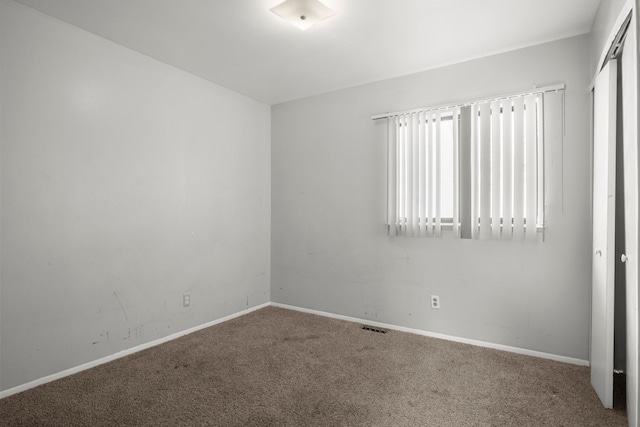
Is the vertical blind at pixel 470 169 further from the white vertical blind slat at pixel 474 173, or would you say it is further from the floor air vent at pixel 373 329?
the floor air vent at pixel 373 329

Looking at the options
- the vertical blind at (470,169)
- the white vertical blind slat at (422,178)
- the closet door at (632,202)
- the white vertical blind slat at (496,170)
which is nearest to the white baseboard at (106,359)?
the vertical blind at (470,169)

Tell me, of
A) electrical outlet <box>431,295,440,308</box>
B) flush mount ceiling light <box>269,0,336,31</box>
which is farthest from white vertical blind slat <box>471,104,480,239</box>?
flush mount ceiling light <box>269,0,336,31</box>

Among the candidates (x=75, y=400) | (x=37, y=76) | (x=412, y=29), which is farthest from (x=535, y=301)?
(x=37, y=76)

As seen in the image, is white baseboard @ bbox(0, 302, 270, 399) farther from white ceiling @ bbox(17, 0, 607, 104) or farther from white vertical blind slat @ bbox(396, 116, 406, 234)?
white ceiling @ bbox(17, 0, 607, 104)

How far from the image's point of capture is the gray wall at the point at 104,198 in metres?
2.28

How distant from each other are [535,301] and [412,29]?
7.76 ft

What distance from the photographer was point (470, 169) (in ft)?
9.97

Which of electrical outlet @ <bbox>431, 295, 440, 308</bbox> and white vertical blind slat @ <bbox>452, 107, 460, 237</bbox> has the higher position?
white vertical blind slat @ <bbox>452, 107, 460, 237</bbox>

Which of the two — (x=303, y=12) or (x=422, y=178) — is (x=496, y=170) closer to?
(x=422, y=178)

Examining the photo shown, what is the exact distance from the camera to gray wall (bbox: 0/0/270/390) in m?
2.28

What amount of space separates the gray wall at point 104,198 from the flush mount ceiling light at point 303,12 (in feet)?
4.83

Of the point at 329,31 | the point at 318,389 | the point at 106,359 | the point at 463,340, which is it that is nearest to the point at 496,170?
the point at 463,340

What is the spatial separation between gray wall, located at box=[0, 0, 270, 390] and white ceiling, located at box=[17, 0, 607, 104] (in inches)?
11.4

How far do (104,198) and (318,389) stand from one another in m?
2.17
